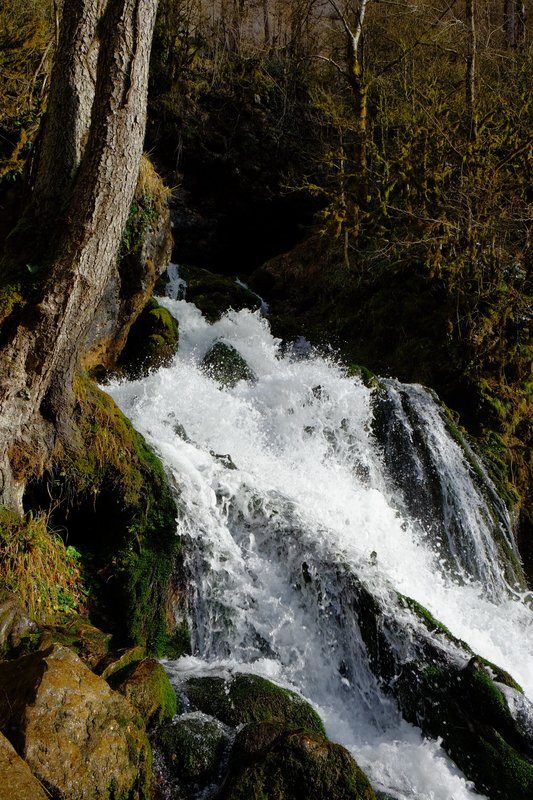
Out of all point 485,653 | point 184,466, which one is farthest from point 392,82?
point 485,653

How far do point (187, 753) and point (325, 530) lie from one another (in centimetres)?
250

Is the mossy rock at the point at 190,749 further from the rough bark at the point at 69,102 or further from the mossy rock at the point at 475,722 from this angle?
the rough bark at the point at 69,102

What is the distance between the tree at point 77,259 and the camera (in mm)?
3967

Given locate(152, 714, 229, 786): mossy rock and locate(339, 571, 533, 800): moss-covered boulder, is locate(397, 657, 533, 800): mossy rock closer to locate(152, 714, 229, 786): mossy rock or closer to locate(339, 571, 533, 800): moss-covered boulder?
locate(339, 571, 533, 800): moss-covered boulder

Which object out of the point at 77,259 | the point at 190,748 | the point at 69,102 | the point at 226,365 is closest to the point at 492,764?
the point at 190,748

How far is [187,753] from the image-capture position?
2.85 metres

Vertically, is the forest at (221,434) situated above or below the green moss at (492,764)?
above

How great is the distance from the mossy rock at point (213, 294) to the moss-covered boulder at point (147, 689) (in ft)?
25.0

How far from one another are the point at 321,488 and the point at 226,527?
180 centimetres

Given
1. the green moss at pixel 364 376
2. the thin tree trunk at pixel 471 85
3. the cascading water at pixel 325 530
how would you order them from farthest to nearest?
the thin tree trunk at pixel 471 85
the green moss at pixel 364 376
the cascading water at pixel 325 530

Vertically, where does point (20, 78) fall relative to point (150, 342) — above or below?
above

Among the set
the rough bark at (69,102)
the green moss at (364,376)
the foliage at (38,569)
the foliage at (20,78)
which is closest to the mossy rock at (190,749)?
the foliage at (38,569)

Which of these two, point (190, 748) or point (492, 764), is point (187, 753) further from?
point (492, 764)

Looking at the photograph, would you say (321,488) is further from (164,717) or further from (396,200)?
(396,200)
